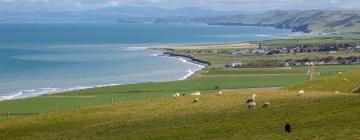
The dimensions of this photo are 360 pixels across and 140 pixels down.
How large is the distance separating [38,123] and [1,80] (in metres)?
80.8

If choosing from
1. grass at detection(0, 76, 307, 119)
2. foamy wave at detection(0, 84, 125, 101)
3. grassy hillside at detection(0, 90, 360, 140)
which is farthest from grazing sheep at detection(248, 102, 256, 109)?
foamy wave at detection(0, 84, 125, 101)

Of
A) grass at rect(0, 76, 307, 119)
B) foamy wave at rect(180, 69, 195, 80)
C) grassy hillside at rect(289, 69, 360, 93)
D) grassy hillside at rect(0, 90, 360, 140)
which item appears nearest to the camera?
grassy hillside at rect(0, 90, 360, 140)

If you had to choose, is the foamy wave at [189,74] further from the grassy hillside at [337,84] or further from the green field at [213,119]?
the green field at [213,119]

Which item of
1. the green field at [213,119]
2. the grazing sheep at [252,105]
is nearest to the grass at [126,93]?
the green field at [213,119]

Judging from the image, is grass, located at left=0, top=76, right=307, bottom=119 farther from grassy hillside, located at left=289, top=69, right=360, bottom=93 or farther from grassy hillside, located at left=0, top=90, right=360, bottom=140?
grassy hillside, located at left=289, top=69, right=360, bottom=93

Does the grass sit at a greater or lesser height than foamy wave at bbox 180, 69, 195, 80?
greater

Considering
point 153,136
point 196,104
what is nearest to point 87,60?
point 196,104

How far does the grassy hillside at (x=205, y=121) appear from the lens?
31.1 m

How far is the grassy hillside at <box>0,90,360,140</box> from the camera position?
102 ft

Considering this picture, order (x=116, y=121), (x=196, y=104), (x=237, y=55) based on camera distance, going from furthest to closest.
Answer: (x=237, y=55), (x=196, y=104), (x=116, y=121)

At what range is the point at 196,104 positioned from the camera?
146 feet

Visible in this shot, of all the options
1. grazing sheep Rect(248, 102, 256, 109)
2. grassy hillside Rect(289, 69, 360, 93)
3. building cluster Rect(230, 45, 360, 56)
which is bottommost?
building cluster Rect(230, 45, 360, 56)

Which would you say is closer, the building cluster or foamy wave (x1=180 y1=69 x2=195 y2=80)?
foamy wave (x1=180 y1=69 x2=195 y2=80)

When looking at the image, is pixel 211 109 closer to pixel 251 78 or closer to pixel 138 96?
pixel 138 96
